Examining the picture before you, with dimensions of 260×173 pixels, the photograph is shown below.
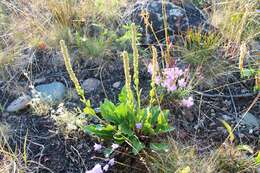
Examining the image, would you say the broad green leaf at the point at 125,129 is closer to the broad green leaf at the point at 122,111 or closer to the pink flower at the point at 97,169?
the broad green leaf at the point at 122,111

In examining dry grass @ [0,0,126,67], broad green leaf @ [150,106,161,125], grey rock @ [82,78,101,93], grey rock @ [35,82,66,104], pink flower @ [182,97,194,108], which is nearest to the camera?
broad green leaf @ [150,106,161,125]

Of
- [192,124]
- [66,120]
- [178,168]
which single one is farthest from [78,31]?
[178,168]

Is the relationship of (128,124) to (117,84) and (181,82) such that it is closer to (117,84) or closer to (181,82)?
(181,82)

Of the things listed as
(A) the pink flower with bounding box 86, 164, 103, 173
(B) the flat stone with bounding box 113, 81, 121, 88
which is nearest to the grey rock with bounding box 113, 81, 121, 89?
(B) the flat stone with bounding box 113, 81, 121, 88

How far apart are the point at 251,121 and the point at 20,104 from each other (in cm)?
141

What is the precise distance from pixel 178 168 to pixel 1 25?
71.5 inches

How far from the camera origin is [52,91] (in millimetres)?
2670

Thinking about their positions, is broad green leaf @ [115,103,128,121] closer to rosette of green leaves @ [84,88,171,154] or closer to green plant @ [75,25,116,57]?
rosette of green leaves @ [84,88,171,154]

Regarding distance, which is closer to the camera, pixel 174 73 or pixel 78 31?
pixel 174 73

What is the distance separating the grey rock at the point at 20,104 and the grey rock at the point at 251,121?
132 centimetres

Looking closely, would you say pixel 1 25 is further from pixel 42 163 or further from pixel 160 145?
pixel 160 145

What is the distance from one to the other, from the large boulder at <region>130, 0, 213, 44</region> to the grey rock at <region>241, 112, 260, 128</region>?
0.80 meters

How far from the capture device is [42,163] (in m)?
2.28

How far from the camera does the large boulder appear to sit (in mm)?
3021
